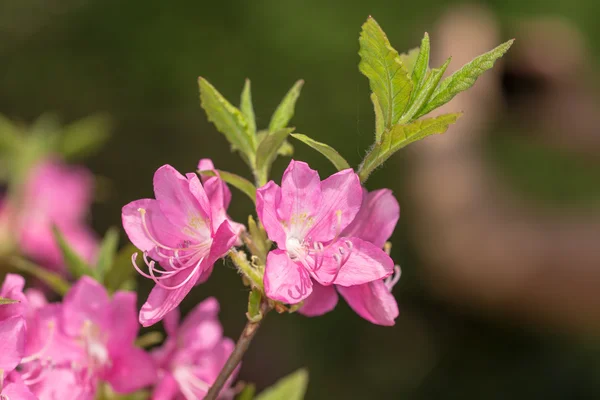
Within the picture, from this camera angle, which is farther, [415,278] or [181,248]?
[415,278]

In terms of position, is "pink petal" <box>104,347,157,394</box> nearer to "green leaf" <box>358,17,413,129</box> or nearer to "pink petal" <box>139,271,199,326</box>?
"pink petal" <box>139,271,199,326</box>

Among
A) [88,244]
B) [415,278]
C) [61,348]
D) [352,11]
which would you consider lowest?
[415,278]

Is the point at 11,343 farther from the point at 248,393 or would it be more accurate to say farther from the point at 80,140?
the point at 80,140

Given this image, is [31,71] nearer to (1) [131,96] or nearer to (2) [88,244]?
(1) [131,96]

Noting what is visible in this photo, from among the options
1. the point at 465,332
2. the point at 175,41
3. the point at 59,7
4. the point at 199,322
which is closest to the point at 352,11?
the point at 175,41

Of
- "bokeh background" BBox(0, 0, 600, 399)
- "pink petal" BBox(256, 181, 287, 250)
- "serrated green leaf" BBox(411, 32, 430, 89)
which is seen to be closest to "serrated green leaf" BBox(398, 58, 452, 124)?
"serrated green leaf" BBox(411, 32, 430, 89)

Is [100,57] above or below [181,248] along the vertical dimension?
below

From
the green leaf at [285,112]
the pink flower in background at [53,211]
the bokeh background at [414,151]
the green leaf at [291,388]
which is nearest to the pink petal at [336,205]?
the green leaf at [285,112]
